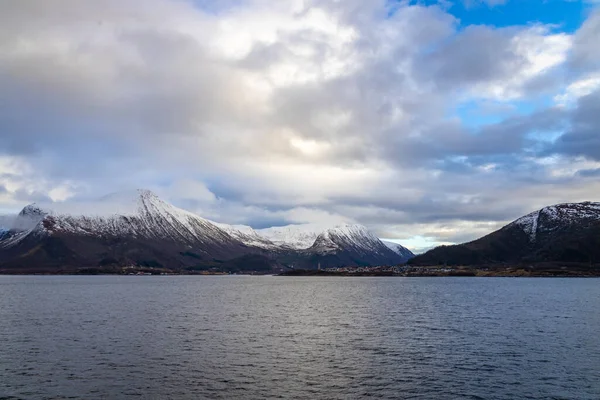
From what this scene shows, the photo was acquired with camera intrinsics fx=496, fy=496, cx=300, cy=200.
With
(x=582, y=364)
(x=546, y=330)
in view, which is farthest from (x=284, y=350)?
(x=546, y=330)

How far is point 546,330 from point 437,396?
45.3 meters

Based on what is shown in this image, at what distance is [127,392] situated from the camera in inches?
1703

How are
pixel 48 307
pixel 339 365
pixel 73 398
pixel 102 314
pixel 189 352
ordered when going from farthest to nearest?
pixel 48 307
pixel 102 314
pixel 189 352
pixel 339 365
pixel 73 398

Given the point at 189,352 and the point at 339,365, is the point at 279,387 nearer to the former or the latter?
the point at 339,365

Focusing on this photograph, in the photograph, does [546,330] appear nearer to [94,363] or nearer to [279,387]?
[279,387]

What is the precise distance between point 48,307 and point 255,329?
218ft

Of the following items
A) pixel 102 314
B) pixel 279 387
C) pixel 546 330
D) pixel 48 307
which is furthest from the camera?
pixel 48 307

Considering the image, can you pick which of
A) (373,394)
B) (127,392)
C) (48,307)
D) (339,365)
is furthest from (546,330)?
(48,307)

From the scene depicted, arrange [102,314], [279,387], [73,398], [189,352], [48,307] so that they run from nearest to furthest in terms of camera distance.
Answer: [73,398] < [279,387] < [189,352] < [102,314] < [48,307]

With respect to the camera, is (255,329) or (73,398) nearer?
(73,398)

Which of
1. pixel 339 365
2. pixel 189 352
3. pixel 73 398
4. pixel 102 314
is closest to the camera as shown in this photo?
pixel 73 398

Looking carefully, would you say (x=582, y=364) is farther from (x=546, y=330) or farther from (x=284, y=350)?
(x=284, y=350)

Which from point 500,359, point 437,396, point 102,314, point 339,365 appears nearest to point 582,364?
point 500,359

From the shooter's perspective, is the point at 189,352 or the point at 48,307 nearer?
the point at 189,352
